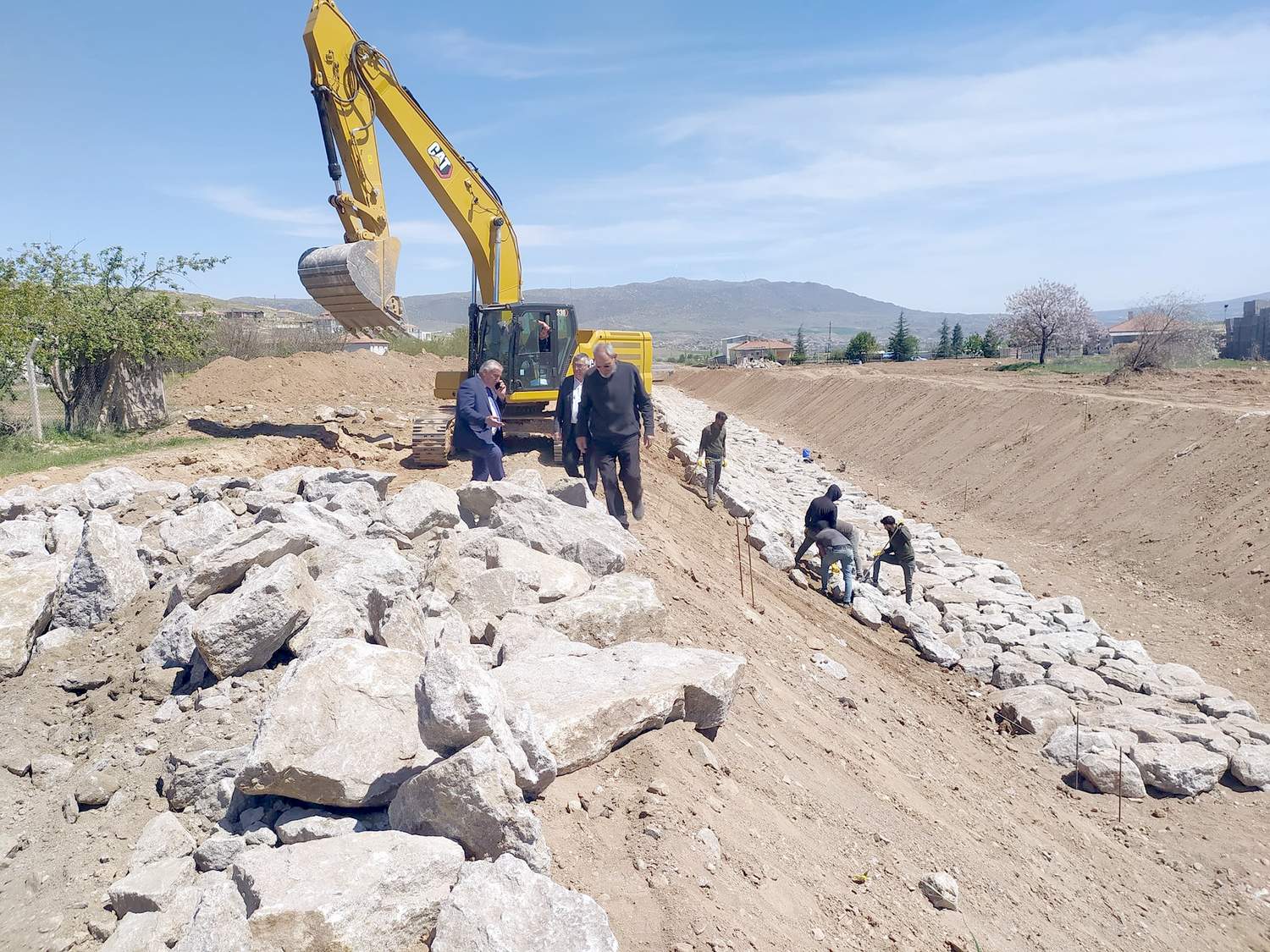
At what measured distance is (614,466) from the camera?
8.72m

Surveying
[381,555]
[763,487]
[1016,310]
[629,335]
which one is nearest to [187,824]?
[381,555]

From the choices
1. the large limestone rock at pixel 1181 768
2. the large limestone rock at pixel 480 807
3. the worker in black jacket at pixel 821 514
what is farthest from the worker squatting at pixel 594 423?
the large limestone rock at pixel 480 807

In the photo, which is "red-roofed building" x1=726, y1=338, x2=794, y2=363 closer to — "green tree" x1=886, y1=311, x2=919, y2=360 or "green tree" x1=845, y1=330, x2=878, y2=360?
"green tree" x1=886, y1=311, x2=919, y2=360

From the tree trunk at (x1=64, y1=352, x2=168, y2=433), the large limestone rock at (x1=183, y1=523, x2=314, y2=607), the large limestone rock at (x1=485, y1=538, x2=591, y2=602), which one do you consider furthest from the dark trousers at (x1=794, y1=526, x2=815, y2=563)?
the tree trunk at (x1=64, y1=352, x2=168, y2=433)

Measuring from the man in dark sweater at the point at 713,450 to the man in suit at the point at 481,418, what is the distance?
4.47 metres

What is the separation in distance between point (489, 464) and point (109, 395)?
33.3ft

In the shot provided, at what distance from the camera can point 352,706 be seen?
12.5 feet

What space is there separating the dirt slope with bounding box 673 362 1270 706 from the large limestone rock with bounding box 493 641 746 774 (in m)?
7.56

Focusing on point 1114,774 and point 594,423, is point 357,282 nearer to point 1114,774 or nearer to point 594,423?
point 594,423

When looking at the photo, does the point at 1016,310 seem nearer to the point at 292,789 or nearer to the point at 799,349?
the point at 799,349

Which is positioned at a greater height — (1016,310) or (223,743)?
(1016,310)

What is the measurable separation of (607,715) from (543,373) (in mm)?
8842

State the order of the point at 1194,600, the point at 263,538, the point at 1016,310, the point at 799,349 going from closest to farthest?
the point at 263,538
the point at 1194,600
the point at 1016,310
the point at 799,349

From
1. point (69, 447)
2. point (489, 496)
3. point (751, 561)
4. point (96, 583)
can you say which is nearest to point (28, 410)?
point (69, 447)
